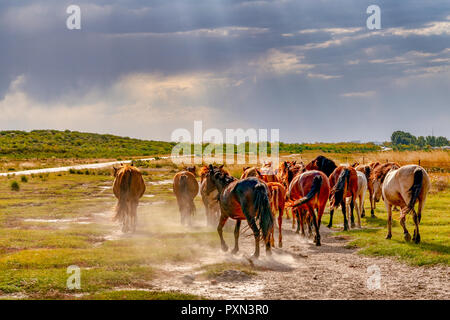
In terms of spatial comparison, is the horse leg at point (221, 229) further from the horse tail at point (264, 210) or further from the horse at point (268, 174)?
the horse at point (268, 174)

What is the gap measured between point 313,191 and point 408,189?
112 inches

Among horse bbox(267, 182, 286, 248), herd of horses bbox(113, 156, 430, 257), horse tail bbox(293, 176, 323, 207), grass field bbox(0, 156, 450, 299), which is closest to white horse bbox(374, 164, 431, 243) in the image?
herd of horses bbox(113, 156, 430, 257)

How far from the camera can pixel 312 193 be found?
1501cm

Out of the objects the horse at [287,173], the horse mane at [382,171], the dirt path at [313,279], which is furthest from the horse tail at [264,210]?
the horse mane at [382,171]

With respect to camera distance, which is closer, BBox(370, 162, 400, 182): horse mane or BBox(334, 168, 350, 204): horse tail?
BBox(334, 168, 350, 204): horse tail

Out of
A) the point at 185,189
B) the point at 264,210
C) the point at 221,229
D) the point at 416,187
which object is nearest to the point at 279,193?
Answer: the point at 221,229

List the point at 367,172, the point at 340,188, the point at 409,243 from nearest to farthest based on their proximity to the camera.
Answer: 1. the point at 409,243
2. the point at 340,188
3. the point at 367,172

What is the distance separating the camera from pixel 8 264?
1230 centimetres

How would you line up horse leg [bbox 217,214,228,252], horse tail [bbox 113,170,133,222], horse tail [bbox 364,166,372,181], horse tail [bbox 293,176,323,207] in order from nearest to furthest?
horse leg [bbox 217,214,228,252], horse tail [bbox 293,176,323,207], horse tail [bbox 113,170,133,222], horse tail [bbox 364,166,372,181]

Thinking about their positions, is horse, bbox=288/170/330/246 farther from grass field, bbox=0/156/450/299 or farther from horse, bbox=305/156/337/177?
horse, bbox=305/156/337/177

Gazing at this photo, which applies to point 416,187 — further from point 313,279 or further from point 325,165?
point 325,165

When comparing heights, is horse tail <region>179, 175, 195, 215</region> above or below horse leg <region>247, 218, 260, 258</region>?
above

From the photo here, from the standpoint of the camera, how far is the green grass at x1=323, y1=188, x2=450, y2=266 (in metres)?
12.5
